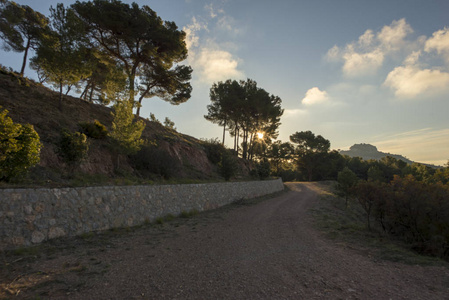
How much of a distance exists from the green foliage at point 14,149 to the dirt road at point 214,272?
122 inches

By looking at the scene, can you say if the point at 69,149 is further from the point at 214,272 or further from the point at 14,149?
the point at 214,272

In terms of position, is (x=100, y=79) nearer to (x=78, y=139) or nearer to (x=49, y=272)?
(x=78, y=139)

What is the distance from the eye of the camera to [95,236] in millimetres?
7156

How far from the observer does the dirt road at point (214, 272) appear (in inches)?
148

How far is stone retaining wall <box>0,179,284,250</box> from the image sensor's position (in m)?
5.61

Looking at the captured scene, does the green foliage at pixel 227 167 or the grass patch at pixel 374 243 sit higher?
the green foliage at pixel 227 167

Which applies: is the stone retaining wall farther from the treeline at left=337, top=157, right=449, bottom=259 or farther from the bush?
the treeline at left=337, top=157, right=449, bottom=259

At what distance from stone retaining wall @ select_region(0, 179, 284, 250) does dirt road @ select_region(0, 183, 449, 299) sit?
33.4 inches

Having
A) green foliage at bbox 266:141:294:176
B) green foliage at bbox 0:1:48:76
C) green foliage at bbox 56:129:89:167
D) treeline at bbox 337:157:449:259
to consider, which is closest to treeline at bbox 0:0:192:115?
green foliage at bbox 0:1:48:76

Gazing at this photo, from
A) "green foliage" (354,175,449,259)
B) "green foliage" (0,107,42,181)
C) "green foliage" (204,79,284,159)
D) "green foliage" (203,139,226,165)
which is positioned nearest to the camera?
"green foliage" (0,107,42,181)

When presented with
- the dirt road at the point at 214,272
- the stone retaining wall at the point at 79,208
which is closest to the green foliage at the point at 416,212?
the dirt road at the point at 214,272

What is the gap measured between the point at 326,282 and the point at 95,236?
7.24m

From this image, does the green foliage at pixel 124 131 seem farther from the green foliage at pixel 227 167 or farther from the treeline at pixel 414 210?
the treeline at pixel 414 210

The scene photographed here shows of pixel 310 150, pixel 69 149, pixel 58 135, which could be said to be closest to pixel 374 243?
pixel 69 149
